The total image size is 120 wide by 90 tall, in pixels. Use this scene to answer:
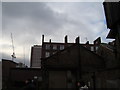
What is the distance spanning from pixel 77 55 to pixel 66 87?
21.0ft

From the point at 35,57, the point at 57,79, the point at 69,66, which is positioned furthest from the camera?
the point at 35,57

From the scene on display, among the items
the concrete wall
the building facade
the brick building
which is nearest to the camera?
the concrete wall

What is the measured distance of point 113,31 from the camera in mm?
20516

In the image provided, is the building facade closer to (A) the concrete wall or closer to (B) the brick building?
(B) the brick building

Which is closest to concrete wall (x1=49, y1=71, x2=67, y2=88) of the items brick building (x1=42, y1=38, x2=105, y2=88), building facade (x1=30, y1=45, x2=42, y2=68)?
brick building (x1=42, y1=38, x2=105, y2=88)

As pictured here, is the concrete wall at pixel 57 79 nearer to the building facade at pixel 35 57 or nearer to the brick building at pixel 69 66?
the brick building at pixel 69 66

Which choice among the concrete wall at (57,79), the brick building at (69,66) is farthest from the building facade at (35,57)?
the concrete wall at (57,79)

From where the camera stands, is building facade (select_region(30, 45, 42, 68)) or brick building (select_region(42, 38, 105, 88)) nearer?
brick building (select_region(42, 38, 105, 88))

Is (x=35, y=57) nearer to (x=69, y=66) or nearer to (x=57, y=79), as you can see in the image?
(x=69, y=66)

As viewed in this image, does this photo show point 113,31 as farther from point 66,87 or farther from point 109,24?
point 66,87

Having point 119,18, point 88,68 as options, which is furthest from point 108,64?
point 119,18

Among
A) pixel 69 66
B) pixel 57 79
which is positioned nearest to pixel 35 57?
pixel 69 66

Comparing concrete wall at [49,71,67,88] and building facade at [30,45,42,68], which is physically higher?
building facade at [30,45,42,68]

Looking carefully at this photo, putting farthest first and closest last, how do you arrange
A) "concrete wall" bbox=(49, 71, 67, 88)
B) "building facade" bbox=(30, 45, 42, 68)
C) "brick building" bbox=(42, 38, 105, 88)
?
"building facade" bbox=(30, 45, 42, 68)
"brick building" bbox=(42, 38, 105, 88)
"concrete wall" bbox=(49, 71, 67, 88)
